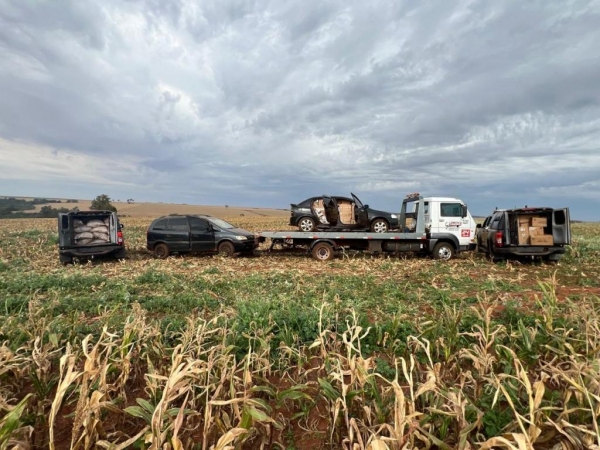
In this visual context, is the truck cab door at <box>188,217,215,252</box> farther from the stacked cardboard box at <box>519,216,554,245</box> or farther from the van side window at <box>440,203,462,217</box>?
the stacked cardboard box at <box>519,216,554,245</box>

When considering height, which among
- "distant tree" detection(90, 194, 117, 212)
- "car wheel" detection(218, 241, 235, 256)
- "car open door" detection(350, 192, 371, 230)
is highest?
"distant tree" detection(90, 194, 117, 212)

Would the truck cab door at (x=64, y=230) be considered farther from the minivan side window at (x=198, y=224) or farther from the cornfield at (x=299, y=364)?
the minivan side window at (x=198, y=224)

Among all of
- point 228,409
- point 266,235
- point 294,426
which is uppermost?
point 266,235

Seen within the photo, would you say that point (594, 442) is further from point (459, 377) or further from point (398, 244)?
point (398, 244)

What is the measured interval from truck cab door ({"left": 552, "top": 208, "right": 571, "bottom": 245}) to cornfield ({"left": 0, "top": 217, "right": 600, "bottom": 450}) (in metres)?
1.88

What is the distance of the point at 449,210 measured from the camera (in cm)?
1165

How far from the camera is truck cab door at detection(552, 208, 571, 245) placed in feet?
34.8

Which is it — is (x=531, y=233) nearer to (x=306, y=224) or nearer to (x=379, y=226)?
(x=379, y=226)

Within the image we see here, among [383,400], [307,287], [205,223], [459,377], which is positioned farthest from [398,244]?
[383,400]

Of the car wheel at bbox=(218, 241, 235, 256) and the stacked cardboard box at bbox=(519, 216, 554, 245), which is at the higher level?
the stacked cardboard box at bbox=(519, 216, 554, 245)

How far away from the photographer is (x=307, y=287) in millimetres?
7094

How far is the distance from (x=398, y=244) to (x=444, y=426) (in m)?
9.85

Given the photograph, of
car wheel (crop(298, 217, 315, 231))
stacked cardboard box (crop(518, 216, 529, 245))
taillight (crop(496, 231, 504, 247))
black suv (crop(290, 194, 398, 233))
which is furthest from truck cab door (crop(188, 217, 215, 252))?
stacked cardboard box (crop(518, 216, 529, 245))

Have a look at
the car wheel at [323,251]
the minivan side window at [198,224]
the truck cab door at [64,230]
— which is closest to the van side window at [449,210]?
the car wheel at [323,251]
